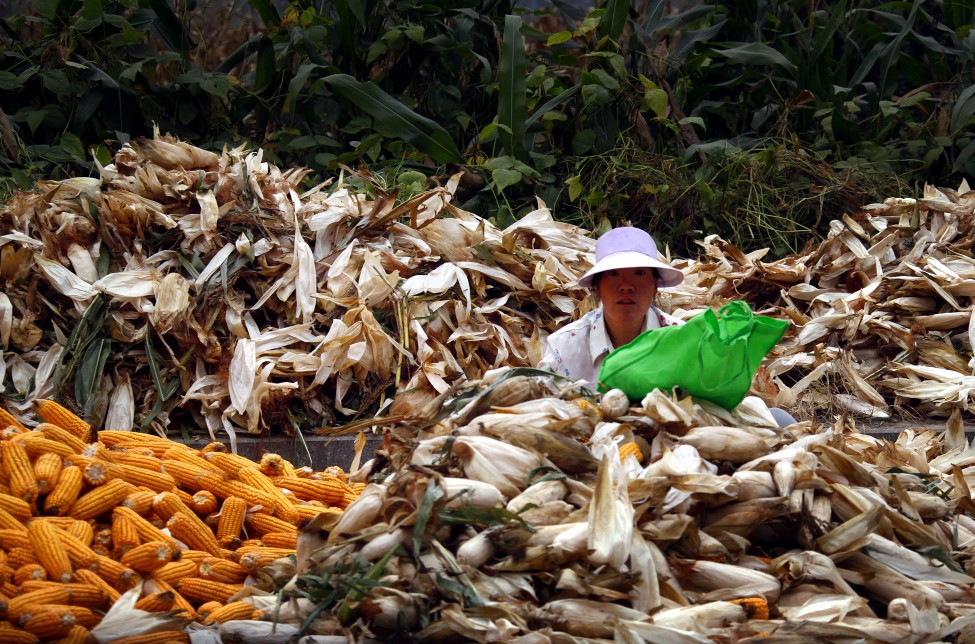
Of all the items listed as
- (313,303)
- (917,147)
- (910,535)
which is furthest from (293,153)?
(910,535)

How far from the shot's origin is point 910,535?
223 centimetres

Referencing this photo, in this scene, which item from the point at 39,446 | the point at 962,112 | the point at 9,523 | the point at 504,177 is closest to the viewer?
the point at 9,523

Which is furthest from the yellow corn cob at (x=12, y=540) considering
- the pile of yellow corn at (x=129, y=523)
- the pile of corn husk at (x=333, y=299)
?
the pile of corn husk at (x=333, y=299)

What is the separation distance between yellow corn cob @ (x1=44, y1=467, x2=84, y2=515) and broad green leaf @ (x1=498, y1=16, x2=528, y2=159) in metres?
3.18

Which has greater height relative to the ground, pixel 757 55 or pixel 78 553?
pixel 757 55

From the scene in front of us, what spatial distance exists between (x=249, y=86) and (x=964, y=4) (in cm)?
421

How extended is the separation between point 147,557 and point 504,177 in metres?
2.94

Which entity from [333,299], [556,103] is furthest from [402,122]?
[333,299]

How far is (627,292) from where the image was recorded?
3.08 metres

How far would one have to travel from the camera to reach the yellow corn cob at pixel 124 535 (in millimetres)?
2420

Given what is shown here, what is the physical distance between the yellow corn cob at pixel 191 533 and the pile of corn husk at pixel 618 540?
27cm

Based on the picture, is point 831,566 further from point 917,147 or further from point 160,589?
point 917,147

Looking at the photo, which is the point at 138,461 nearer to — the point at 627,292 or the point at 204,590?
the point at 204,590

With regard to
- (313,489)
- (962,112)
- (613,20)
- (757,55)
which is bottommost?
(313,489)
